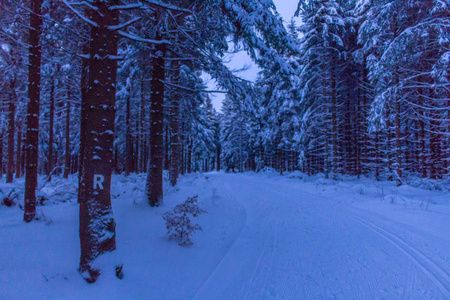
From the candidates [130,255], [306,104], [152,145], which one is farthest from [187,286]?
[306,104]

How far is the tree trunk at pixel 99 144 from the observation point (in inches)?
127

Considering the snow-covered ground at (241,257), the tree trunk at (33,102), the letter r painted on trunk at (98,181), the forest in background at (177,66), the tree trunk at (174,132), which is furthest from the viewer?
the tree trunk at (174,132)

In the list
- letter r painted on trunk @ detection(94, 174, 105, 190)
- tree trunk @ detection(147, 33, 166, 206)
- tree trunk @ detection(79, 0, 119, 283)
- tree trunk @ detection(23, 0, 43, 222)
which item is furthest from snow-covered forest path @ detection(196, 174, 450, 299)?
tree trunk @ detection(23, 0, 43, 222)

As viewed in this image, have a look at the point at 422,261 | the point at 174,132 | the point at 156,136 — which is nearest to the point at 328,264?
the point at 422,261

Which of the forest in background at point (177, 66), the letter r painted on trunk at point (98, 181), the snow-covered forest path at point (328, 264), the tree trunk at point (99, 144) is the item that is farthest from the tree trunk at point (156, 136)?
the letter r painted on trunk at point (98, 181)

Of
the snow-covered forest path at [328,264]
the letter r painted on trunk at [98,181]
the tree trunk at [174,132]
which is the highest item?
the tree trunk at [174,132]

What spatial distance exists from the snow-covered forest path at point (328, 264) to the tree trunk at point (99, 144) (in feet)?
5.58

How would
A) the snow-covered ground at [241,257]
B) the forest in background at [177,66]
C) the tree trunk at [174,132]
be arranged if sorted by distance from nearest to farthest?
the snow-covered ground at [241,257] < the forest in background at [177,66] < the tree trunk at [174,132]

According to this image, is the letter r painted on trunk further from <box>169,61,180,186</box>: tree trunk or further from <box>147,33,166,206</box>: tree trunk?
<box>169,61,180,186</box>: tree trunk

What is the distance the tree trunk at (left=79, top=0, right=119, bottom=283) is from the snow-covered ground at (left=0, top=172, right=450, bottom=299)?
1.07ft

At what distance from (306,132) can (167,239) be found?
17058 mm

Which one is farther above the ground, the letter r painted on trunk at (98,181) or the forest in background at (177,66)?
the forest in background at (177,66)

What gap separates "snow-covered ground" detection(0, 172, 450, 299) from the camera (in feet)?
9.75

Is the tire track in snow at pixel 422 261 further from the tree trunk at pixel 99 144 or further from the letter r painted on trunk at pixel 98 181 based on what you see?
the letter r painted on trunk at pixel 98 181
